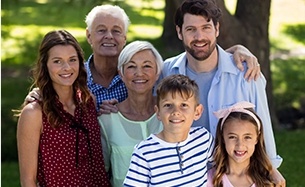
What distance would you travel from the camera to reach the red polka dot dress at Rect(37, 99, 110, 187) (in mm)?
3963

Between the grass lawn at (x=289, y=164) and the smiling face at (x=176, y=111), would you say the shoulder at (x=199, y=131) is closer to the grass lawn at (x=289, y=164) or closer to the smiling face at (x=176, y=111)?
the smiling face at (x=176, y=111)

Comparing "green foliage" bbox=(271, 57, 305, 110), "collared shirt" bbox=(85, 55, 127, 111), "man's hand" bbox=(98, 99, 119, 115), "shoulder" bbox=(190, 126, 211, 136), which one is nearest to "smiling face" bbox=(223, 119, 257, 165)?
"shoulder" bbox=(190, 126, 211, 136)

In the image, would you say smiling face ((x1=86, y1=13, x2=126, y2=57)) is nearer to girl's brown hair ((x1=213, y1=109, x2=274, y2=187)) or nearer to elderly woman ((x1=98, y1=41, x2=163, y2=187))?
elderly woman ((x1=98, y1=41, x2=163, y2=187))

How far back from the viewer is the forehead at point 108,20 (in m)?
4.69

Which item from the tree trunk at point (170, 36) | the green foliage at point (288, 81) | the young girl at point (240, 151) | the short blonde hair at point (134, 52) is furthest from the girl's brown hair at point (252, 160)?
the tree trunk at point (170, 36)

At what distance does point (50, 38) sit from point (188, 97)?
0.89m

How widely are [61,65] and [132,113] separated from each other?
544 millimetres

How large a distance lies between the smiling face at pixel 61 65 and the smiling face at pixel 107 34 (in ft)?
2.29

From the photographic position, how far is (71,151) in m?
4.01

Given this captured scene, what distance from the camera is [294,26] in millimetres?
17844

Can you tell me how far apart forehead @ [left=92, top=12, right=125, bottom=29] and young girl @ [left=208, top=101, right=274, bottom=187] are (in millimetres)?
1062

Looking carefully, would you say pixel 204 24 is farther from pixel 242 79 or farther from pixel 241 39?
pixel 241 39


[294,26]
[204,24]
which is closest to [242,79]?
[204,24]

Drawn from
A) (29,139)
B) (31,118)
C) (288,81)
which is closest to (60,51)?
(31,118)
